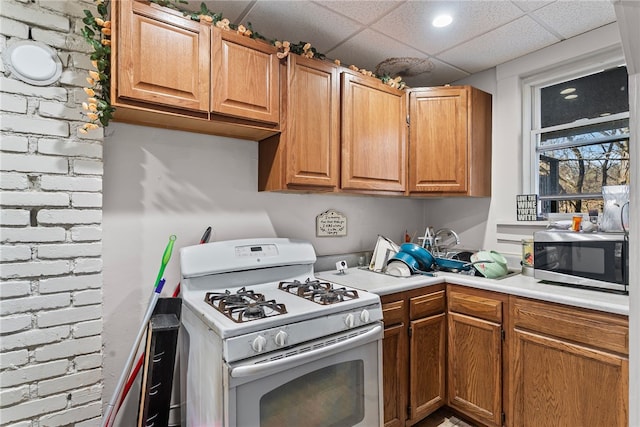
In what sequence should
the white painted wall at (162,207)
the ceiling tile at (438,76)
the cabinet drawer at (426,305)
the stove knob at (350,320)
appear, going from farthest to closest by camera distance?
the ceiling tile at (438,76) < the cabinet drawer at (426,305) < the white painted wall at (162,207) < the stove knob at (350,320)

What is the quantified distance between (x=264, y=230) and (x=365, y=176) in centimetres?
75

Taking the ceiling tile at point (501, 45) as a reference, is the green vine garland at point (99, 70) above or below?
below

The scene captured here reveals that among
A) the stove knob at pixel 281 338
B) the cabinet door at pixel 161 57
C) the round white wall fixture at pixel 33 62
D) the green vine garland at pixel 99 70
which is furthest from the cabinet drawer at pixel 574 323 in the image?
the round white wall fixture at pixel 33 62

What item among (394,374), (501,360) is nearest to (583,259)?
(501,360)

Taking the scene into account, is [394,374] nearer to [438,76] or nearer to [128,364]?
[128,364]

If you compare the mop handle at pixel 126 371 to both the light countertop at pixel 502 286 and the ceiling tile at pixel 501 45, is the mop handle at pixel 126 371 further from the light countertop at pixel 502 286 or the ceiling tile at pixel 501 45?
the ceiling tile at pixel 501 45

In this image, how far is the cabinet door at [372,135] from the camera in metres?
2.16

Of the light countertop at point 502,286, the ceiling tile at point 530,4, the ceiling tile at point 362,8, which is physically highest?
the ceiling tile at point 530,4

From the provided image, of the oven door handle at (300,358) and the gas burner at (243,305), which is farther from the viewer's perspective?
the gas burner at (243,305)

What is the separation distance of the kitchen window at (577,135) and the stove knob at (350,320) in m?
1.75

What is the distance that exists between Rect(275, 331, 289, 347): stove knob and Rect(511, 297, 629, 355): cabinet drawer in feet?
4.37

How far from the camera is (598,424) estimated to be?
1.60 meters

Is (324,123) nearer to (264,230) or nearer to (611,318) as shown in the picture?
(264,230)

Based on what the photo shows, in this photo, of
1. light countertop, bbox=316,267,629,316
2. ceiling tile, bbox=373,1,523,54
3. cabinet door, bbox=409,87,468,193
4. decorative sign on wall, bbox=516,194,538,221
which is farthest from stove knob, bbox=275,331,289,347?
decorative sign on wall, bbox=516,194,538,221
